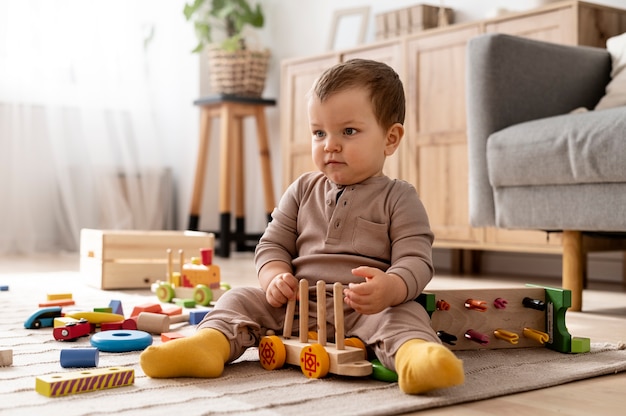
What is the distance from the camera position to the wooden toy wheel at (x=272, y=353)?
110 centimetres

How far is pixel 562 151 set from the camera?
5.90 feet

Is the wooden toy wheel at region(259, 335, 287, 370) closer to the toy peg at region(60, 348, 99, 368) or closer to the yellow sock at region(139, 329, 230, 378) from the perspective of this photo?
the yellow sock at region(139, 329, 230, 378)

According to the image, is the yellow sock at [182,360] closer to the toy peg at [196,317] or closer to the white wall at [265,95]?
the toy peg at [196,317]

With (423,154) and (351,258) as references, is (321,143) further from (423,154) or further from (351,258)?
(423,154)

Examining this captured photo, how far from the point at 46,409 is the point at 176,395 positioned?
15 centimetres

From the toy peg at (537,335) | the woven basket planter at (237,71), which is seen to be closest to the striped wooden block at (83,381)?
the toy peg at (537,335)

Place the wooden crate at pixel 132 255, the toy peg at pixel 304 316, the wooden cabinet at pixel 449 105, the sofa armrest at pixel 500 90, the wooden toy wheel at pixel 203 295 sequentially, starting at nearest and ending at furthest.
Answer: the toy peg at pixel 304 316 → the wooden toy wheel at pixel 203 295 → the sofa armrest at pixel 500 90 → the wooden crate at pixel 132 255 → the wooden cabinet at pixel 449 105

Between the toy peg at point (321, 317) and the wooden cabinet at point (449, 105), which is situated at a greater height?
the wooden cabinet at point (449, 105)

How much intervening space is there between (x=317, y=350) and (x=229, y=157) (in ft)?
8.89

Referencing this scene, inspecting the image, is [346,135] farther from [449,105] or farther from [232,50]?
[232,50]

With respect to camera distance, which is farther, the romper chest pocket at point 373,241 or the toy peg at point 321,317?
the romper chest pocket at point 373,241

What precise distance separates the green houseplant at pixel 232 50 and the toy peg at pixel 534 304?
8.65ft

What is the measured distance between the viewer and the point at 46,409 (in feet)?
2.82

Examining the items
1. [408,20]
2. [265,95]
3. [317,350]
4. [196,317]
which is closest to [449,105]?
[408,20]
